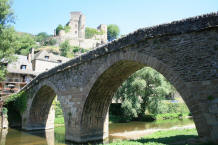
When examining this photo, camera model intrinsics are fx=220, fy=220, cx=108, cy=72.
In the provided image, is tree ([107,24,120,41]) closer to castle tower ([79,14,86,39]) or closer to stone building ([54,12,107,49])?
stone building ([54,12,107,49])

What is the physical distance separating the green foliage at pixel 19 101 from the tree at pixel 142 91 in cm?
1042

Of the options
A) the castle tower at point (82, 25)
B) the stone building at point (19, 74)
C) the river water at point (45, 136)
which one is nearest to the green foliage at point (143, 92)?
the river water at point (45, 136)

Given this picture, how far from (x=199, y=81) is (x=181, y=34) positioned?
1.79 m

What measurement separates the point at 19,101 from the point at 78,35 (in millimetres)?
74076

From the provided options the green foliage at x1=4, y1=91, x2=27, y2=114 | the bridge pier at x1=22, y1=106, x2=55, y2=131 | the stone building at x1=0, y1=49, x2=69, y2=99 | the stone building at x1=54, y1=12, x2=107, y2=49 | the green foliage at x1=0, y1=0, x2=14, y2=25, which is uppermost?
the stone building at x1=54, y1=12, x2=107, y2=49

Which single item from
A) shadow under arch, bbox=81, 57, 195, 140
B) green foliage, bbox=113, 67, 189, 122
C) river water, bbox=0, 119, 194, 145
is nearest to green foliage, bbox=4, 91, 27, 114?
river water, bbox=0, 119, 194, 145

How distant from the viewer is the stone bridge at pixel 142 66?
23.4 ft

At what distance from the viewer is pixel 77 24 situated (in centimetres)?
9531

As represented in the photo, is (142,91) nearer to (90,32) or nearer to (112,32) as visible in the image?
(90,32)

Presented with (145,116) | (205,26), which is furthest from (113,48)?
(145,116)

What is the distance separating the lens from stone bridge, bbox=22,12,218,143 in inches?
280

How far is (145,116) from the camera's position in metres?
27.5

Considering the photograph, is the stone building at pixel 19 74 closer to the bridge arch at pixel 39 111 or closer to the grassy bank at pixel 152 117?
the bridge arch at pixel 39 111

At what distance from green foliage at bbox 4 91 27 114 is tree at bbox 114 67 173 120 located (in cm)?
1042
